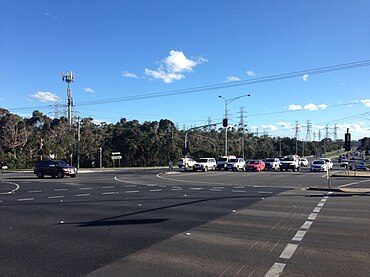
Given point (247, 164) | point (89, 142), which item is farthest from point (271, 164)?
point (89, 142)

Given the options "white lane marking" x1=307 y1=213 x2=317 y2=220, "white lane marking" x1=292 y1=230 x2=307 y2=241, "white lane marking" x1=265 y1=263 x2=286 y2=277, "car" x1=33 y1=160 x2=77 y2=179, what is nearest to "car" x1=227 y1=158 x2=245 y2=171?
"car" x1=33 y1=160 x2=77 y2=179

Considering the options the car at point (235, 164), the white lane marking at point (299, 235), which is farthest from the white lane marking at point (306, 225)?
the car at point (235, 164)

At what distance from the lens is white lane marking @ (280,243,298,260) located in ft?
22.1

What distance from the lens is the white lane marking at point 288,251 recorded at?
6.74 meters

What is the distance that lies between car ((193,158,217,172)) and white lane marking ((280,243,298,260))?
41.9 metres

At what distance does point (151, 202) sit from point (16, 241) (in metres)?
7.06

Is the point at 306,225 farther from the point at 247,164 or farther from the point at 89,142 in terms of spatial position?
the point at 89,142

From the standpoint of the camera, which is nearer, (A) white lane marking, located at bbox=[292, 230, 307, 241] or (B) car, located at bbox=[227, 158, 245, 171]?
(A) white lane marking, located at bbox=[292, 230, 307, 241]

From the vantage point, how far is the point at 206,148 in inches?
4072

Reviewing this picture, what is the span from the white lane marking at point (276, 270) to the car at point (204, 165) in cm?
4318

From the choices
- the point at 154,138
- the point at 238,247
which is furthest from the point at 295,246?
the point at 154,138

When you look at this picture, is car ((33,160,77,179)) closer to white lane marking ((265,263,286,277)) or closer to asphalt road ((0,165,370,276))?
asphalt road ((0,165,370,276))

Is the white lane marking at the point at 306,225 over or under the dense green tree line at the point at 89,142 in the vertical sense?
under

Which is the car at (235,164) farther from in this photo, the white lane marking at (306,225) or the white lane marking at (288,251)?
the white lane marking at (288,251)
